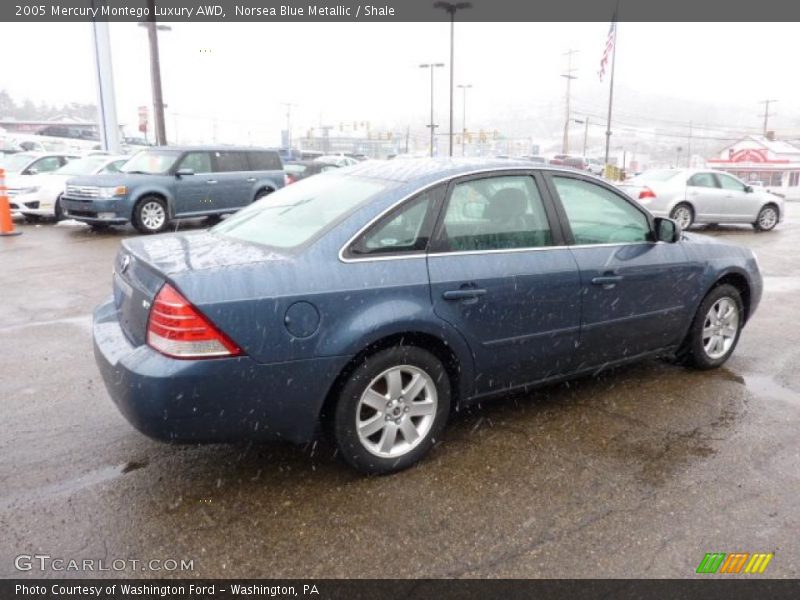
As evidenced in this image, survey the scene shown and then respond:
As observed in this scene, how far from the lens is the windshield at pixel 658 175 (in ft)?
46.3

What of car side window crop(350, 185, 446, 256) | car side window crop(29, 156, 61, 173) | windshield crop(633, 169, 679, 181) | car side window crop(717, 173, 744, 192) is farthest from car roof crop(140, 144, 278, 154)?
car side window crop(350, 185, 446, 256)

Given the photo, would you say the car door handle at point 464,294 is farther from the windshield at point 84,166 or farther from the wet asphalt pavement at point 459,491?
the windshield at point 84,166

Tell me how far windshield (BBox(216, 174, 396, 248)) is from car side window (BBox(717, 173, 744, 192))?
13.0 metres

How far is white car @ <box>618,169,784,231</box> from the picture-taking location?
1373 cm

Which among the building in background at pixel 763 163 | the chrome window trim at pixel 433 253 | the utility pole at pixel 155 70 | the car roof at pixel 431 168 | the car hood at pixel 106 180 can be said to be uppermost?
the utility pole at pixel 155 70

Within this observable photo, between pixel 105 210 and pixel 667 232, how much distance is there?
1070cm

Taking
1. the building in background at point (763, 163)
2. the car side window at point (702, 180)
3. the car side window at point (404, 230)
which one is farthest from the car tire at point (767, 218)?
the building in background at point (763, 163)

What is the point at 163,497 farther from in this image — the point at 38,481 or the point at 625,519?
the point at 625,519

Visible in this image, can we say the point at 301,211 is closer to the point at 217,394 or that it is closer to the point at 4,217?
the point at 217,394

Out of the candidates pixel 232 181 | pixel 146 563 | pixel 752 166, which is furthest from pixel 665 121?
pixel 146 563

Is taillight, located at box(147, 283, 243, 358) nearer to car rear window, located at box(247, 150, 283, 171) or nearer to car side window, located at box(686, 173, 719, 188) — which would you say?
car rear window, located at box(247, 150, 283, 171)

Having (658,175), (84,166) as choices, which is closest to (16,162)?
(84,166)

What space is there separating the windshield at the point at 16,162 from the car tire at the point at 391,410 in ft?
52.7

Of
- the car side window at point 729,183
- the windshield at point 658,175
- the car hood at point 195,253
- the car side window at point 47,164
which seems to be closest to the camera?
the car hood at point 195,253
